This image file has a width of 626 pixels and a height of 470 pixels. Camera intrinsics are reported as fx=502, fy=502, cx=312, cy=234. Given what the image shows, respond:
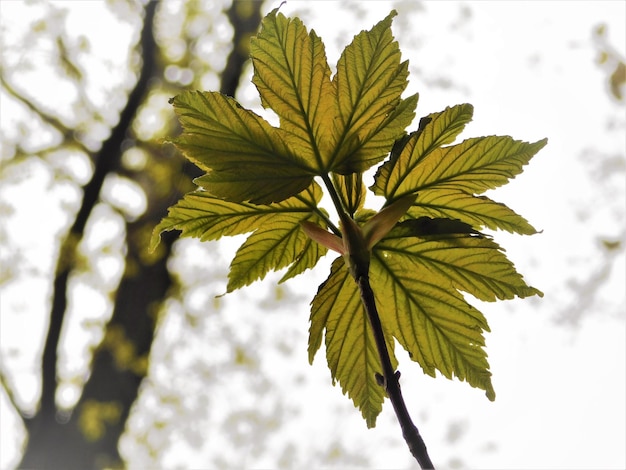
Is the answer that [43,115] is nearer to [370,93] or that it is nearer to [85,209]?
[85,209]

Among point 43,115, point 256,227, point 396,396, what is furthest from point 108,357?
point 396,396

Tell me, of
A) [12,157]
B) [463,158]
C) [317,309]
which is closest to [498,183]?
[463,158]

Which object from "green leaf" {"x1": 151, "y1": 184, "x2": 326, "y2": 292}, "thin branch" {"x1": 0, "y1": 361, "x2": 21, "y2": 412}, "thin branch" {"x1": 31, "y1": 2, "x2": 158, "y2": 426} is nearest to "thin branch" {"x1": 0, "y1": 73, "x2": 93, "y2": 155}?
"thin branch" {"x1": 31, "y1": 2, "x2": 158, "y2": 426}

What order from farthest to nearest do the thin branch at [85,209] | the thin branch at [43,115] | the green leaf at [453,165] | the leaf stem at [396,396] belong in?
the thin branch at [43,115] < the thin branch at [85,209] < the green leaf at [453,165] < the leaf stem at [396,396]

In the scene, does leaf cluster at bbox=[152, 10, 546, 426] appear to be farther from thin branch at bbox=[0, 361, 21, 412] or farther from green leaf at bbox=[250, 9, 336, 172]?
thin branch at bbox=[0, 361, 21, 412]

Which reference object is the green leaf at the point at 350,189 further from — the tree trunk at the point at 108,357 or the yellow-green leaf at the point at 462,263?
the tree trunk at the point at 108,357

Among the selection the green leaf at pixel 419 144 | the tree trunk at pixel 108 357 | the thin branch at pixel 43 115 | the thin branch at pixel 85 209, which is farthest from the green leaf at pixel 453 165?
the thin branch at pixel 43 115

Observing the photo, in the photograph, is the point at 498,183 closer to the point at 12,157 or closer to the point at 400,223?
the point at 400,223
